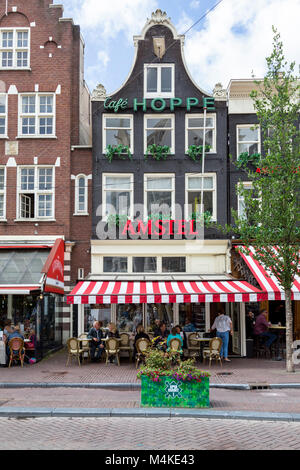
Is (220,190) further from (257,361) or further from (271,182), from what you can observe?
(257,361)

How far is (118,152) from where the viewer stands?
22.0 m

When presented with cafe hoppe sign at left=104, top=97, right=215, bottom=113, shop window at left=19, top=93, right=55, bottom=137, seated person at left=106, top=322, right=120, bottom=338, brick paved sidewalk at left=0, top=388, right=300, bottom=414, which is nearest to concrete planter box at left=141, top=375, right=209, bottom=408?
brick paved sidewalk at left=0, top=388, right=300, bottom=414

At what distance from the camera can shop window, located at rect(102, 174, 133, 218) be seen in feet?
72.4

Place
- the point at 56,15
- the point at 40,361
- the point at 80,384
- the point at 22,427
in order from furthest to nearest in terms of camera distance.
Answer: the point at 56,15, the point at 40,361, the point at 80,384, the point at 22,427

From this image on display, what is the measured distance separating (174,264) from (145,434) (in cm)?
1330

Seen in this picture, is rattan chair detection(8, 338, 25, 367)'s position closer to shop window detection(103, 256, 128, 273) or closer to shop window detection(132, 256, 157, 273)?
shop window detection(103, 256, 128, 273)

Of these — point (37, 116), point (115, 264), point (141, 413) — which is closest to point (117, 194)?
point (115, 264)

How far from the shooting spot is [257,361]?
719 inches

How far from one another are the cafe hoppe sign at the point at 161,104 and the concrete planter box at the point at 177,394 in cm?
1422

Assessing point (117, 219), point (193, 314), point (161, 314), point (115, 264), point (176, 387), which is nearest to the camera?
point (176, 387)

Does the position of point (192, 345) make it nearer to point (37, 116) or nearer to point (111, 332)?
point (111, 332)

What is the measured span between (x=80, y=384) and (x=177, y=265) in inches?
354

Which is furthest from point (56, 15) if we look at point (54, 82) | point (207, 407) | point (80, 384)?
point (207, 407)
